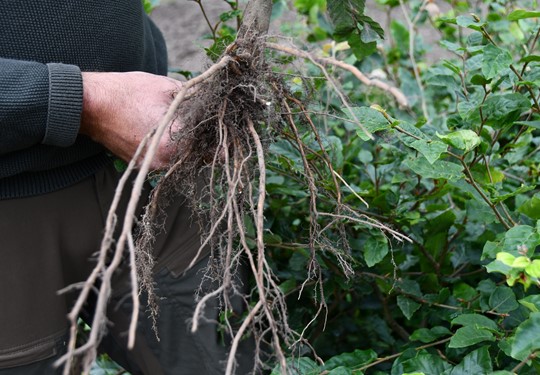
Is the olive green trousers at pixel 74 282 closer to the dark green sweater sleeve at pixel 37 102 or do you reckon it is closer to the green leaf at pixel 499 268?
the dark green sweater sleeve at pixel 37 102

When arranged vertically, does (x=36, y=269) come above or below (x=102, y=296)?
below

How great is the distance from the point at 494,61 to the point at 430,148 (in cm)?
28

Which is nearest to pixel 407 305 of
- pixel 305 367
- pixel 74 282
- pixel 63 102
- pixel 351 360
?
pixel 351 360

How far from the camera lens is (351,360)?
1.23m

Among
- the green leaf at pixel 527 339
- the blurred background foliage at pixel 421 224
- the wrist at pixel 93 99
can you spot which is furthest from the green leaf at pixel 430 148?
the wrist at pixel 93 99

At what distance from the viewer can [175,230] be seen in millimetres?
1428

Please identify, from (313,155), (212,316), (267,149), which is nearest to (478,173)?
(313,155)

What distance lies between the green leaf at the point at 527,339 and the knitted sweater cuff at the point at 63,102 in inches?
30.0

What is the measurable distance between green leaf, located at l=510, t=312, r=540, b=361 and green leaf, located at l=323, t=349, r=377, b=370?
37cm

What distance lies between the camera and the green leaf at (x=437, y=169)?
1.11 metres

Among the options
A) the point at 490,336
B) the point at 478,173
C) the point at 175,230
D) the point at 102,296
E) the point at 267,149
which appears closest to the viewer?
the point at 102,296

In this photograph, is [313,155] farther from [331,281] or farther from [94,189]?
[94,189]

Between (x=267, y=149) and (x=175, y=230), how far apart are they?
0.36 meters

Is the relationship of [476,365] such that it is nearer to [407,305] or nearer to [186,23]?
[407,305]
